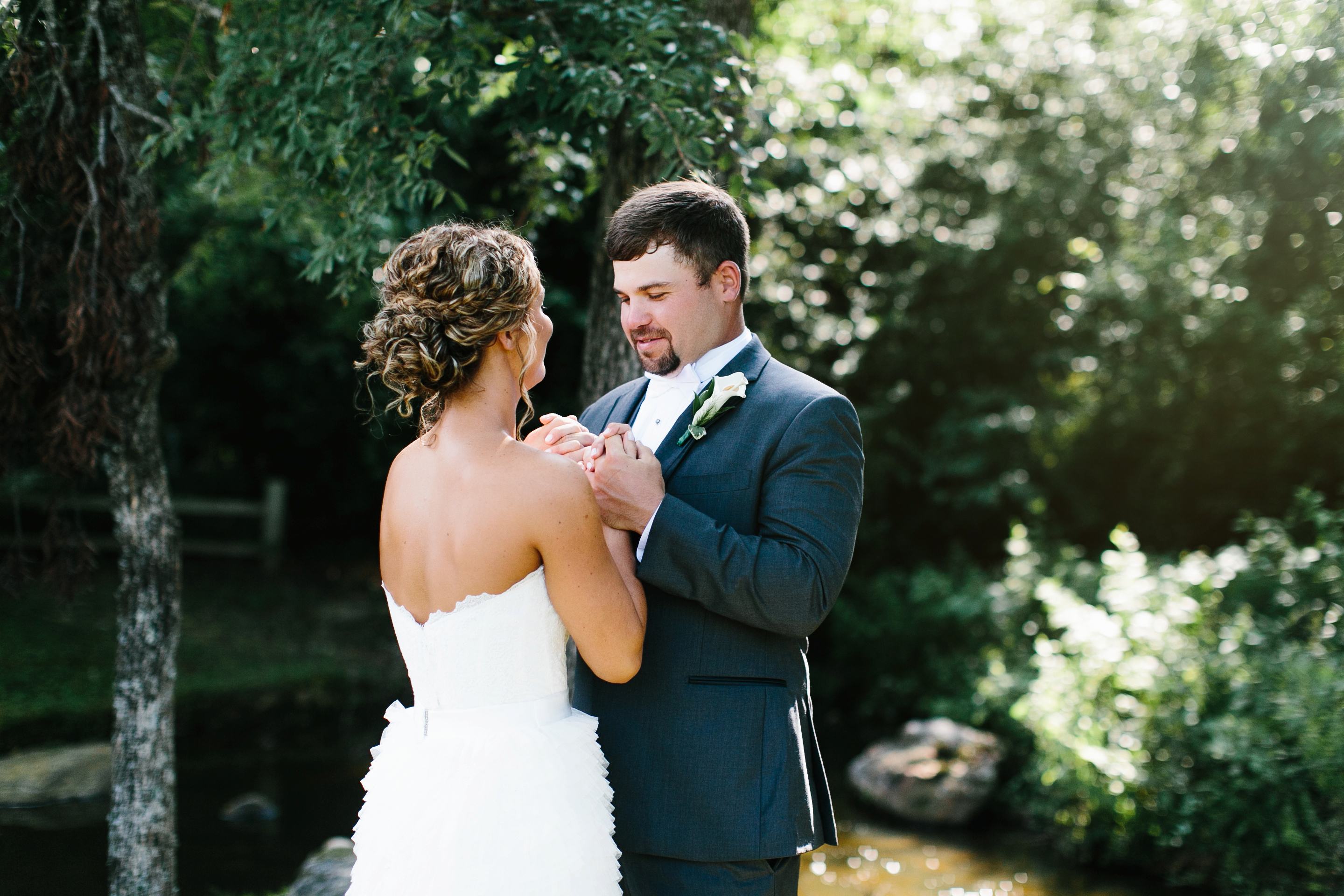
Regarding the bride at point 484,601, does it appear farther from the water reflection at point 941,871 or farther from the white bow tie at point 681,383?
the water reflection at point 941,871

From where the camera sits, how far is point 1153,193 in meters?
9.68

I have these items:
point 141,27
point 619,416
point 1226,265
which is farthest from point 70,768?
point 1226,265

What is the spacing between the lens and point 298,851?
20.1 feet

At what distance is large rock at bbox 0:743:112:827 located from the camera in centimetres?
590

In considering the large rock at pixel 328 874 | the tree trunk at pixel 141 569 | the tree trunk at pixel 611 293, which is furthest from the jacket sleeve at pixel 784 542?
the large rock at pixel 328 874

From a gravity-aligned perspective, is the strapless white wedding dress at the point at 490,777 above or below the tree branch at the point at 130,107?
below

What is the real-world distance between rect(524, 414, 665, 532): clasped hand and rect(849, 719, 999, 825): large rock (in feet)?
19.1

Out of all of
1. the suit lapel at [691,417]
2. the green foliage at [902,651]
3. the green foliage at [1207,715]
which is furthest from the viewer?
the green foliage at [902,651]

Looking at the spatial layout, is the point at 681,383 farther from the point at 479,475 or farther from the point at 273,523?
the point at 273,523

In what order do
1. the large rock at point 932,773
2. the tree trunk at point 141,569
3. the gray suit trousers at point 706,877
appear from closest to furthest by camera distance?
1. the gray suit trousers at point 706,877
2. the tree trunk at point 141,569
3. the large rock at point 932,773

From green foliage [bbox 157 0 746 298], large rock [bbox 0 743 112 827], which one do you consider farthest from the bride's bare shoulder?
large rock [bbox 0 743 112 827]

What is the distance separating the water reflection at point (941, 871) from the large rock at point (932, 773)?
0.23 metres

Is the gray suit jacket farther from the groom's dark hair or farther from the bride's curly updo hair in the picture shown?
the bride's curly updo hair

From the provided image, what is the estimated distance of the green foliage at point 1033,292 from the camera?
918cm
